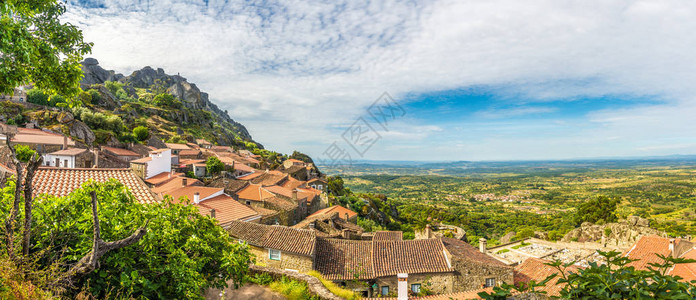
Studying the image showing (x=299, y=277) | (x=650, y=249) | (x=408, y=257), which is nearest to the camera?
(x=299, y=277)

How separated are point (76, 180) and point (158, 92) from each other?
396 feet

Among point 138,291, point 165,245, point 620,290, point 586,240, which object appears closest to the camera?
point 620,290

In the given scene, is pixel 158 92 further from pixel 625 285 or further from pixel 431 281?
pixel 625 285

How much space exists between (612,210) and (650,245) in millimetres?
31756

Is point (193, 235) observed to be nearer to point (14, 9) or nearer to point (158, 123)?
point (14, 9)

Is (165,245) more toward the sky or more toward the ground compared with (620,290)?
more toward the ground

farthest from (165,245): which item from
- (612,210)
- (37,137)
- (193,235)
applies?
(612,210)

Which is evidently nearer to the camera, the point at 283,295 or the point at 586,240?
the point at 283,295

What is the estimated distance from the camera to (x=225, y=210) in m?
20.8

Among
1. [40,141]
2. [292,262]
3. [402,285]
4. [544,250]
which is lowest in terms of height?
[544,250]

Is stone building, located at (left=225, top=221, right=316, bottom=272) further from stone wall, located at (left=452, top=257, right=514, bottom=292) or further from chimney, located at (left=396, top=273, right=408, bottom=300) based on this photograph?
stone wall, located at (left=452, top=257, right=514, bottom=292)

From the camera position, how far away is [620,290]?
2.67 metres

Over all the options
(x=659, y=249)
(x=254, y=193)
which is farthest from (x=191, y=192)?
(x=659, y=249)

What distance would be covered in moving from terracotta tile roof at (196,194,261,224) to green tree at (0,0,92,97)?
14212mm
